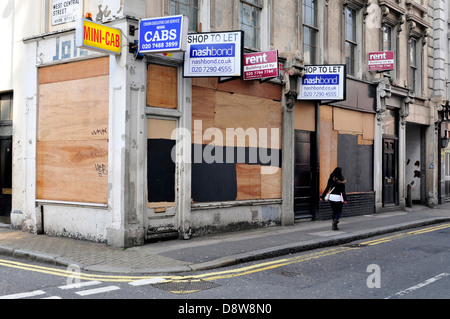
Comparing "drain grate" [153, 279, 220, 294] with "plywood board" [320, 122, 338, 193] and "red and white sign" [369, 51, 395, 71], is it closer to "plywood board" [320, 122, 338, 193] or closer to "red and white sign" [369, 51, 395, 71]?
"plywood board" [320, 122, 338, 193]

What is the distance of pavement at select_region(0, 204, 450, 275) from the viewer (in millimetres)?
8148

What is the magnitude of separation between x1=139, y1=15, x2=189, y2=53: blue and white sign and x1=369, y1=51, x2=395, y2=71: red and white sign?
32.7 ft

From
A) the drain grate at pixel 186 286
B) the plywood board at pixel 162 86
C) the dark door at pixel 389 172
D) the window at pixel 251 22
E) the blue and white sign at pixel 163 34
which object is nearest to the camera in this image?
the drain grate at pixel 186 286

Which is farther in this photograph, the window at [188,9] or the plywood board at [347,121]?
the plywood board at [347,121]

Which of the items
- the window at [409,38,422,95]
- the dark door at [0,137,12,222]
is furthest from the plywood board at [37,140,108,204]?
the window at [409,38,422,95]

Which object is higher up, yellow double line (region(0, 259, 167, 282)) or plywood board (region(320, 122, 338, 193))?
plywood board (region(320, 122, 338, 193))

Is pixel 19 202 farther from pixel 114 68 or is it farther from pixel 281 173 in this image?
pixel 281 173

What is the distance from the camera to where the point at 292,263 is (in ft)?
28.5

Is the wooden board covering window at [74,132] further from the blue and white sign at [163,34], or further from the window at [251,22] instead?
the window at [251,22]

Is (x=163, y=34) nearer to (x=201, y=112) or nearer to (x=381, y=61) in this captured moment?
(x=201, y=112)

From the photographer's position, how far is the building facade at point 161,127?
9.98 m

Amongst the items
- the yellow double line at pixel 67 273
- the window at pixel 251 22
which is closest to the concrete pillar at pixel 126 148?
the yellow double line at pixel 67 273

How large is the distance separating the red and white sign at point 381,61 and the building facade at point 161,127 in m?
1.29
